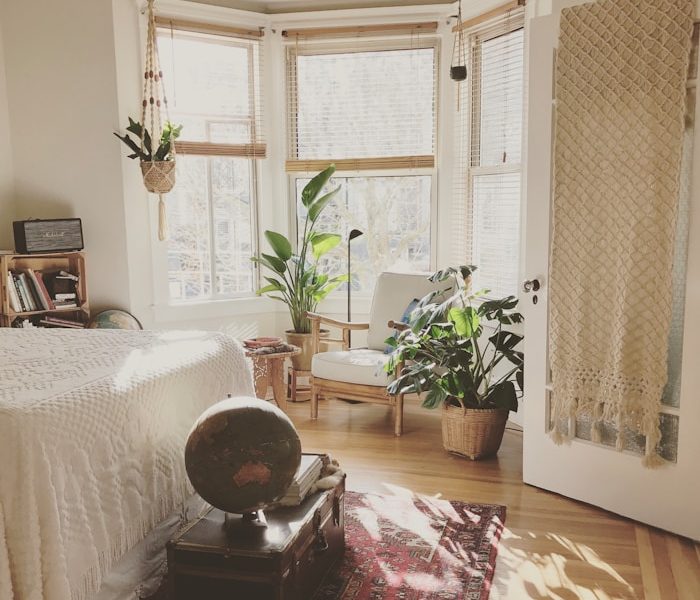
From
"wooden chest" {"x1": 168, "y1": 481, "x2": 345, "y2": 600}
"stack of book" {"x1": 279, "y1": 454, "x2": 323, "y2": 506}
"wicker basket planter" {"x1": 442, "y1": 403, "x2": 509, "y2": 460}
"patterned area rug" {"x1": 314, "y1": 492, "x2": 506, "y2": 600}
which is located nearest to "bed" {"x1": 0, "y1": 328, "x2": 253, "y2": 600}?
"wooden chest" {"x1": 168, "y1": 481, "x2": 345, "y2": 600}

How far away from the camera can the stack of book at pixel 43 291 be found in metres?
4.06

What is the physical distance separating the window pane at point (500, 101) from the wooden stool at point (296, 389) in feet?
5.82

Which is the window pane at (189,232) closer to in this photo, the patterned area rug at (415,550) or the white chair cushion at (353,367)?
the white chair cushion at (353,367)

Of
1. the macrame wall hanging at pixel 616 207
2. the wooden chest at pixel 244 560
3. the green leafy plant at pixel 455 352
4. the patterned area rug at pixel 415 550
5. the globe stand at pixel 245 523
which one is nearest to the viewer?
the wooden chest at pixel 244 560

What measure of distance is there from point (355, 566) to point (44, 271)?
277cm

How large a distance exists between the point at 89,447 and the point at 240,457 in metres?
0.40

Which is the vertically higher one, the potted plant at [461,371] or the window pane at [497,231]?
the window pane at [497,231]

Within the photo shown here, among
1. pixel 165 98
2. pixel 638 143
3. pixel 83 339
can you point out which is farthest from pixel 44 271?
pixel 638 143

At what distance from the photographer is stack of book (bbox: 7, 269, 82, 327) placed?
406 centimetres

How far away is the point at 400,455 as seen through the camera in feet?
12.4

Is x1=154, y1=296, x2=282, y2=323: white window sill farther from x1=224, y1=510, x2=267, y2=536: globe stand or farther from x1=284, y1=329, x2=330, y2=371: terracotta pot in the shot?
x1=224, y1=510, x2=267, y2=536: globe stand

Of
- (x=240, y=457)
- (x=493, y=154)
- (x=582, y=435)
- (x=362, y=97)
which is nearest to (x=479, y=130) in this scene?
(x=493, y=154)

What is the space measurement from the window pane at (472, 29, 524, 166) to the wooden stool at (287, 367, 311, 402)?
5.82 feet

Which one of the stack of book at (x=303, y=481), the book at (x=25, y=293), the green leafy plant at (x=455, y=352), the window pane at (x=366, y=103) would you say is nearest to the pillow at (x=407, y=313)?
the green leafy plant at (x=455, y=352)
